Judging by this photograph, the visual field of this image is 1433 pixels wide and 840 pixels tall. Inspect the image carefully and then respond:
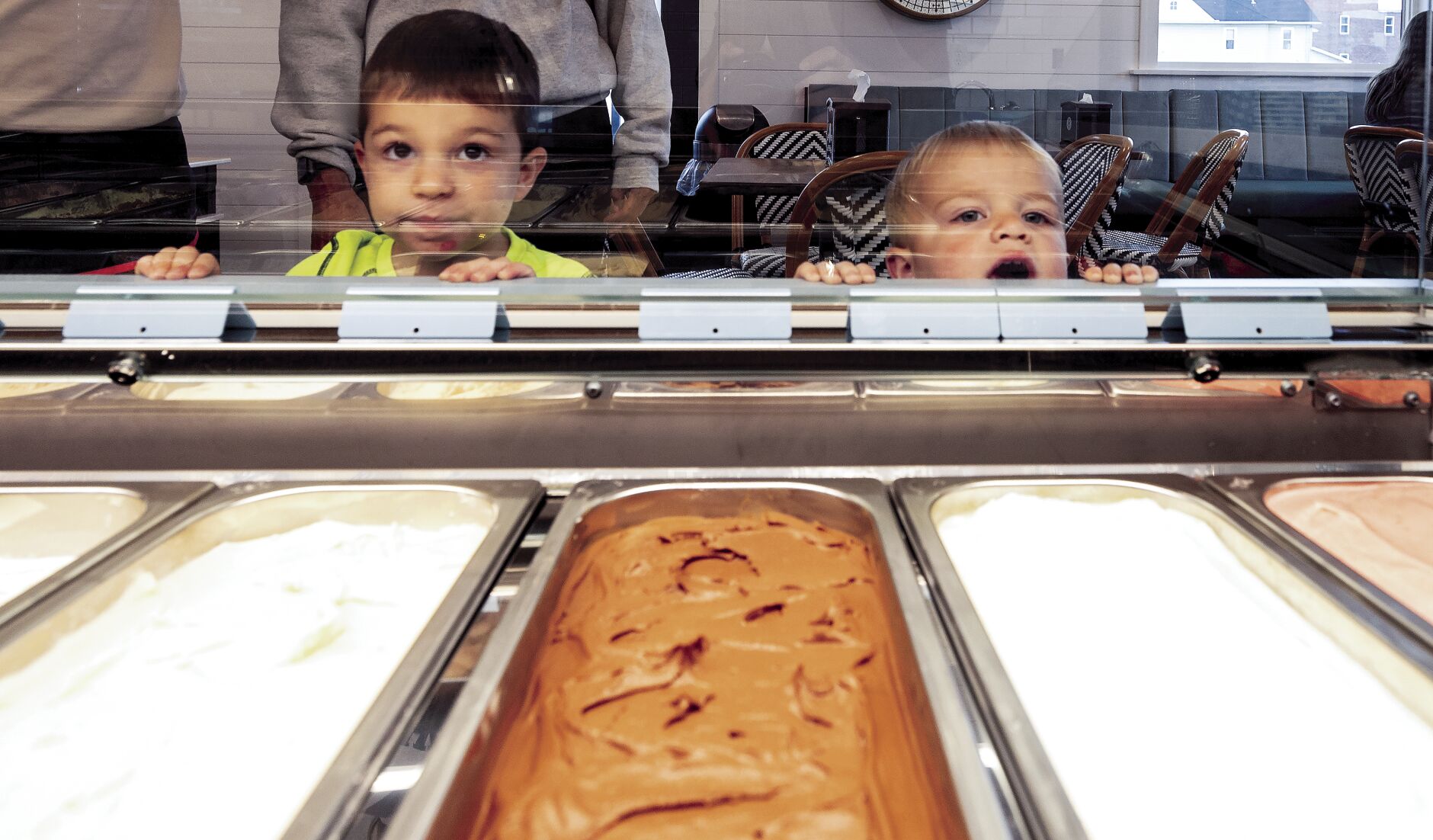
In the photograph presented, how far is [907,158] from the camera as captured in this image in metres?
1.04

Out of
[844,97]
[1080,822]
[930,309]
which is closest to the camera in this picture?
[1080,822]

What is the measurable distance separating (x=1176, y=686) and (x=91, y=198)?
48.8 inches

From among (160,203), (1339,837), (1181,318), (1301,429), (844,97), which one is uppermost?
(844,97)

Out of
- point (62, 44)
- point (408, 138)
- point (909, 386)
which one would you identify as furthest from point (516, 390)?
point (62, 44)

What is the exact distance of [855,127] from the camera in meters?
1.05

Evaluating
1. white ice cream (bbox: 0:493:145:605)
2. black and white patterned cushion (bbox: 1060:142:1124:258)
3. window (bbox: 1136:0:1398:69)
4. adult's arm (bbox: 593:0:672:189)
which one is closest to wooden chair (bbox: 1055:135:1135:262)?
black and white patterned cushion (bbox: 1060:142:1124:258)

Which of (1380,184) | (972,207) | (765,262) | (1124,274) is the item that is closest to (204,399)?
(765,262)

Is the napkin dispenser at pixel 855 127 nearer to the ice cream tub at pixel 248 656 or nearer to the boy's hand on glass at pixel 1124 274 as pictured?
the boy's hand on glass at pixel 1124 274

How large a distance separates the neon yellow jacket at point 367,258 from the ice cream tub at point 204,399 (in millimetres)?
127

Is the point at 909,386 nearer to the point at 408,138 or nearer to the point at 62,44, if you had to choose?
the point at 408,138

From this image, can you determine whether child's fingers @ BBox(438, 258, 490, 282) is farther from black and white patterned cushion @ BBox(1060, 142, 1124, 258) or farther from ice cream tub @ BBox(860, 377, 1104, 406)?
black and white patterned cushion @ BBox(1060, 142, 1124, 258)

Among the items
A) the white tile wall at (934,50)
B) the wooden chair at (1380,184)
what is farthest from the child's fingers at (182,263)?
the wooden chair at (1380,184)

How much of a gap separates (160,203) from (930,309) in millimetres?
841

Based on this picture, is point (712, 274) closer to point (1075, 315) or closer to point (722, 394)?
point (722, 394)
